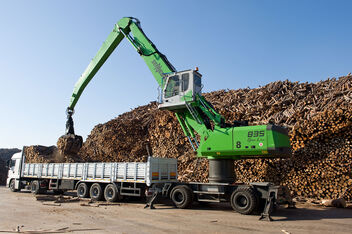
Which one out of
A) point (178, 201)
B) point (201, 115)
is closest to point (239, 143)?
point (201, 115)

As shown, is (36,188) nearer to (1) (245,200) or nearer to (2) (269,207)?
(1) (245,200)

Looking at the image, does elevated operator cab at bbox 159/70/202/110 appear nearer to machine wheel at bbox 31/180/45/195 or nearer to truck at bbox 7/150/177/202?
truck at bbox 7/150/177/202

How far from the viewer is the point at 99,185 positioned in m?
15.1

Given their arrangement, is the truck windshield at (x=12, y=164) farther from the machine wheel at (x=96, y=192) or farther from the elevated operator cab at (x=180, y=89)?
the elevated operator cab at (x=180, y=89)

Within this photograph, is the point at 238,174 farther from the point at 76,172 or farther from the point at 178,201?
the point at 76,172

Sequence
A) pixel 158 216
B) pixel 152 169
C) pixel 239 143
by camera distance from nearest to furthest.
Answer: pixel 158 216 < pixel 239 143 < pixel 152 169

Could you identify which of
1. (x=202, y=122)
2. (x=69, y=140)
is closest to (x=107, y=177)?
(x=202, y=122)

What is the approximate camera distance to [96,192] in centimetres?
1523

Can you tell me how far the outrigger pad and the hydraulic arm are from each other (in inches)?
293

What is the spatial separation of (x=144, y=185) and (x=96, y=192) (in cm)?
A: 311

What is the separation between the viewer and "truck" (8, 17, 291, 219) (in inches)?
419

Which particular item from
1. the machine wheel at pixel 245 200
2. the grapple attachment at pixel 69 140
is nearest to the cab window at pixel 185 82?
the machine wheel at pixel 245 200

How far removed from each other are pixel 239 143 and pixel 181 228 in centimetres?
451

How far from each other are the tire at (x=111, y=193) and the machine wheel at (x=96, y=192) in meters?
0.41
